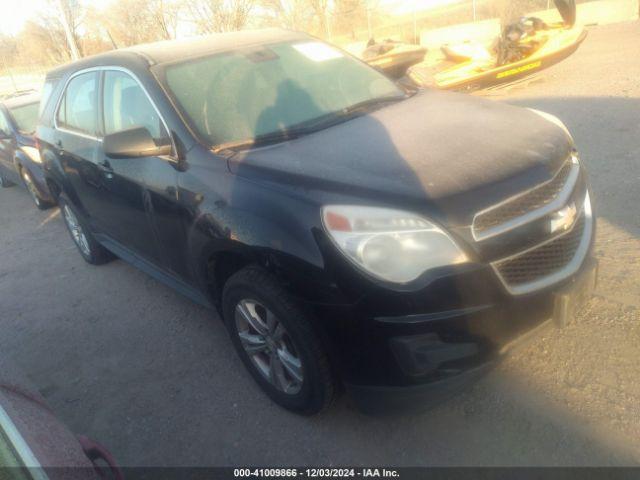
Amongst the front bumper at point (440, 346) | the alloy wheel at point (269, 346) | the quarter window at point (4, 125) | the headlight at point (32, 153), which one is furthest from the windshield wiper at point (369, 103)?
the quarter window at point (4, 125)

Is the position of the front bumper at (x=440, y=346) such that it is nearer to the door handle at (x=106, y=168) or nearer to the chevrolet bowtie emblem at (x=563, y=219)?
the chevrolet bowtie emblem at (x=563, y=219)

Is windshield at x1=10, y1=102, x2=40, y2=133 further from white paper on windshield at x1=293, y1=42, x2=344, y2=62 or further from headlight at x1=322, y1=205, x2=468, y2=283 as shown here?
headlight at x1=322, y1=205, x2=468, y2=283

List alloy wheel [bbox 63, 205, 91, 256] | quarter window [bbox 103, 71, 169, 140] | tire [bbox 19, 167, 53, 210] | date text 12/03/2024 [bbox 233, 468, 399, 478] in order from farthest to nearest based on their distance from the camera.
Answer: tire [bbox 19, 167, 53, 210] < alloy wheel [bbox 63, 205, 91, 256] < quarter window [bbox 103, 71, 169, 140] < date text 12/03/2024 [bbox 233, 468, 399, 478]

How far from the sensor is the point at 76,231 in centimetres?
500

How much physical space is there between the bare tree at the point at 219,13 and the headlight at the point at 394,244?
1948cm

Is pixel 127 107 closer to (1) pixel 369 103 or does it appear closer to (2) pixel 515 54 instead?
(1) pixel 369 103

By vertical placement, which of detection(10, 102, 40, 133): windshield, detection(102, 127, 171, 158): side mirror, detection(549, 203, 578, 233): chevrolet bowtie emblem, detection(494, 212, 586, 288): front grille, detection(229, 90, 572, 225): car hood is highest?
detection(102, 127, 171, 158): side mirror

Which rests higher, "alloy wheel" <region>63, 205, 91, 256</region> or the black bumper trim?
the black bumper trim

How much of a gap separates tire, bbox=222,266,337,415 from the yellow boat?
663cm

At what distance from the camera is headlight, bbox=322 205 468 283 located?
1.92 m

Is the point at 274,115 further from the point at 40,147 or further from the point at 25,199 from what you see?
the point at 25,199

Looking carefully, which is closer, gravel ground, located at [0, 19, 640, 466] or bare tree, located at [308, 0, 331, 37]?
gravel ground, located at [0, 19, 640, 466]

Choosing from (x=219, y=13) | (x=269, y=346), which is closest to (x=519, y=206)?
(x=269, y=346)

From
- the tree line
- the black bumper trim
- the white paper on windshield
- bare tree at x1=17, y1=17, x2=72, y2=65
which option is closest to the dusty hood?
the white paper on windshield
